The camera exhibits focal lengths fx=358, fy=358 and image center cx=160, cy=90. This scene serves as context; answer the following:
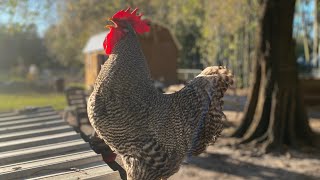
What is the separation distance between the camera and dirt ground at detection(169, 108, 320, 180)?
595cm

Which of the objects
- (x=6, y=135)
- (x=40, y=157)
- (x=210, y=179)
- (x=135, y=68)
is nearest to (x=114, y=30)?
(x=135, y=68)

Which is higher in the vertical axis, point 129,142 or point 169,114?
point 169,114

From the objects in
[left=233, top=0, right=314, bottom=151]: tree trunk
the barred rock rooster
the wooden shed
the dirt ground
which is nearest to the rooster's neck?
the barred rock rooster

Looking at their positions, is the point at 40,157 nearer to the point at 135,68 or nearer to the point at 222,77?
the point at 135,68

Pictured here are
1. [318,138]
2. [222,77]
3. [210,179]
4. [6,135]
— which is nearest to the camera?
[222,77]

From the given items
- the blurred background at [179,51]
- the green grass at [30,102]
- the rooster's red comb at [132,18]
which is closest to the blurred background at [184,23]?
the blurred background at [179,51]

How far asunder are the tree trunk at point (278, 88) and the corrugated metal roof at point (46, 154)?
4.30 meters

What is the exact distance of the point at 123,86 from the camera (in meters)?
3.39

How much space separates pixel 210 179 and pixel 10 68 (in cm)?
3860

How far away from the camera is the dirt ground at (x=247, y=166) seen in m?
5.95

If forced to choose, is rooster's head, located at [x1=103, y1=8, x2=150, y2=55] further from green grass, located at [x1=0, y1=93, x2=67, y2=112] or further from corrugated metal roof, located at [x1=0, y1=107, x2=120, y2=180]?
green grass, located at [x1=0, y1=93, x2=67, y2=112]

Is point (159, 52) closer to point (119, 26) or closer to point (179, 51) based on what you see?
point (179, 51)

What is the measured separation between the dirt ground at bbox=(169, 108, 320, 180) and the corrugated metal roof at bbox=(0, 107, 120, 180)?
1885 millimetres

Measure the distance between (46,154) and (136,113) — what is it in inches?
56.6
